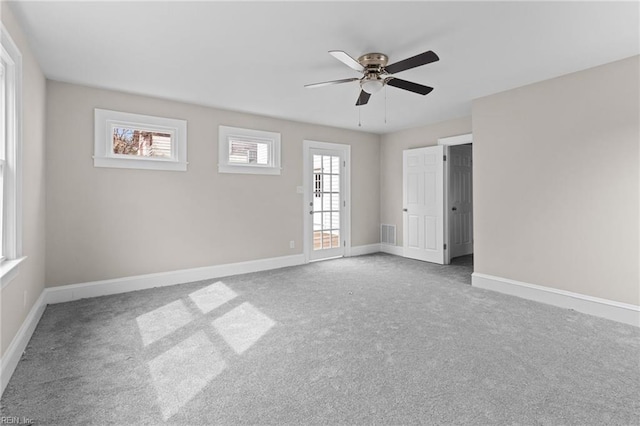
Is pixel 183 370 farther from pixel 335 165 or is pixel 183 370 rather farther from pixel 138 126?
pixel 335 165

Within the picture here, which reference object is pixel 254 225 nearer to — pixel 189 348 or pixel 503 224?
pixel 189 348

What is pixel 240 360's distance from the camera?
2318 mm

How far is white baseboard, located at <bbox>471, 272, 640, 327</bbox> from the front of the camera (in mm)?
3027

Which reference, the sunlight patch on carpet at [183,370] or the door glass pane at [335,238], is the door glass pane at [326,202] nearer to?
the door glass pane at [335,238]

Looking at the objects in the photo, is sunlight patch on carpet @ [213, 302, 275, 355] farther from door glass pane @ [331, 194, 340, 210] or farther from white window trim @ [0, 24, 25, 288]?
door glass pane @ [331, 194, 340, 210]

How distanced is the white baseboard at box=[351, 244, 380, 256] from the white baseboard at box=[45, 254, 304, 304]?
1.45 m

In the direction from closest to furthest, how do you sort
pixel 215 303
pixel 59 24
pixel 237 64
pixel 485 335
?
pixel 59 24 < pixel 485 335 < pixel 237 64 < pixel 215 303

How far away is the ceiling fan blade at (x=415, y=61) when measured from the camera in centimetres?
241

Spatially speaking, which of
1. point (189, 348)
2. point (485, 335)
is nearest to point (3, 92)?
point (189, 348)

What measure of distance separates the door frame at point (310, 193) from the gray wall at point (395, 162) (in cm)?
89

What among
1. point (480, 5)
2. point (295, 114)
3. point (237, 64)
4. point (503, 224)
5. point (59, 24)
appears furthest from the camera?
point (295, 114)

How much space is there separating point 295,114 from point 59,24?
10.0ft

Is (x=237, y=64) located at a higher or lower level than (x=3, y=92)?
higher

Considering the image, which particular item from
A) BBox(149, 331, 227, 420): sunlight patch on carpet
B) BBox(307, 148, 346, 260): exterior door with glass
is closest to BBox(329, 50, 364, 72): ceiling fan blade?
BBox(149, 331, 227, 420): sunlight patch on carpet
